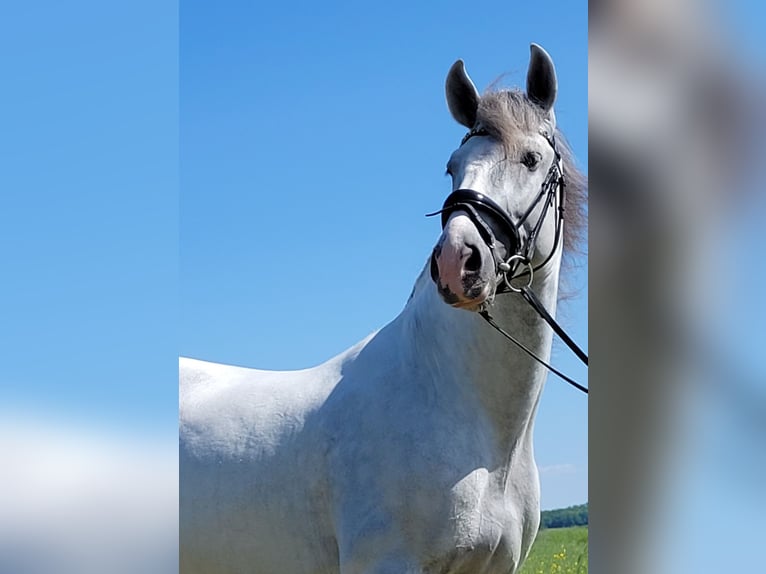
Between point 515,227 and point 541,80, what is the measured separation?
42 cm

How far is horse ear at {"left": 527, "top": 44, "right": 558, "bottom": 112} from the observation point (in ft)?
6.72

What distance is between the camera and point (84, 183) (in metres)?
0.83

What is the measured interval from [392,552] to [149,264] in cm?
142

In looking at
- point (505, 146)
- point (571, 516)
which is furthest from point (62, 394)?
point (571, 516)

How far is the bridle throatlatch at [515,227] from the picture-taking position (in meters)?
1.87

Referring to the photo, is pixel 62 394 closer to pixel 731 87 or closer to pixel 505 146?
pixel 731 87

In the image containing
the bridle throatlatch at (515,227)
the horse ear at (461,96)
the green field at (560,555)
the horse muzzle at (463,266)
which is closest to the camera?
the horse muzzle at (463,266)

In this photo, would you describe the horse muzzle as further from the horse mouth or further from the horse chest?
the horse chest

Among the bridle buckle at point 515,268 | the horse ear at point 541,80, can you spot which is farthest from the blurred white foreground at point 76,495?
the horse ear at point 541,80

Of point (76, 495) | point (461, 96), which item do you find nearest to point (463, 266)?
point (461, 96)

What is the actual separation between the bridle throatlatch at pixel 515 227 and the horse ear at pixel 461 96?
10 cm

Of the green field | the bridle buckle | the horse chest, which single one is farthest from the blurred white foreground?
the green field

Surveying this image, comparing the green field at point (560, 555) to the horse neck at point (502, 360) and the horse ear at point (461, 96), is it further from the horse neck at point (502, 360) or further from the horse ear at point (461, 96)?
the horse ear at point (461, 96)

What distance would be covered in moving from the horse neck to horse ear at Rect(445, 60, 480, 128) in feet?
1.45
